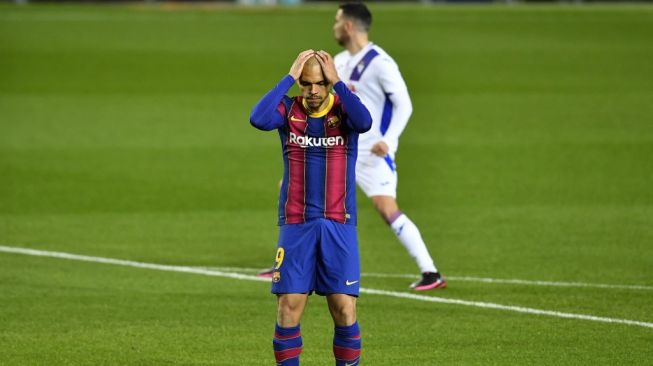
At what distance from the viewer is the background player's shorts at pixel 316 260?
8.55m

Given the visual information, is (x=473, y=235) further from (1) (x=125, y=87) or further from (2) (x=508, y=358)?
(1) (x=125, y=87)

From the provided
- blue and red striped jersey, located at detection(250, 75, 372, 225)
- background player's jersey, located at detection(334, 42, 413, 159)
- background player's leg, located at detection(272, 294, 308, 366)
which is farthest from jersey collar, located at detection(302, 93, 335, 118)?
background player's jersey, located at detection(334, 42, 413, 159)

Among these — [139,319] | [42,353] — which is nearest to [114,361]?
[42,353]

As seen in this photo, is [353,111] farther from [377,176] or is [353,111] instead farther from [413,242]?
[413,242]

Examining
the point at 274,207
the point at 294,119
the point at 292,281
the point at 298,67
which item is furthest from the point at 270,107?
the point at 274,207

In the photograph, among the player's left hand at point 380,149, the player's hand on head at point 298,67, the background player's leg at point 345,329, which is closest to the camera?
the player's hand on head at point 298,67

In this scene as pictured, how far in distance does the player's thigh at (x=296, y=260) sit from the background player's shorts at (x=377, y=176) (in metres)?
4.08

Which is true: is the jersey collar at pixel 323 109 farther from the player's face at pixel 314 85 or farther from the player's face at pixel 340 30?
the player's face at pixel 340 30

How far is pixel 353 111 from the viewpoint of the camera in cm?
855

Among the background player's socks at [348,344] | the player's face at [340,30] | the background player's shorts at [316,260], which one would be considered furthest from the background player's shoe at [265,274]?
the background player's shorts at [316,260]

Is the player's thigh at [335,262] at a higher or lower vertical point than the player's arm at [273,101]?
lower

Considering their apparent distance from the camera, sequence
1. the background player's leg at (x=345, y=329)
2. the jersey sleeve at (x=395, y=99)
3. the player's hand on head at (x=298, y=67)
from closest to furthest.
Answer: the player's hand on head at (x=298, y=67) → the background player's leg at (x=345, y=329) → the jersey sleeve at (x=395, y=99)

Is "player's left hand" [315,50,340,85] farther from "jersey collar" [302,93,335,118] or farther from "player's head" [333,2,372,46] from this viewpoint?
"player's head" [333,2,372,46]

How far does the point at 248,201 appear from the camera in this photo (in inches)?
696
